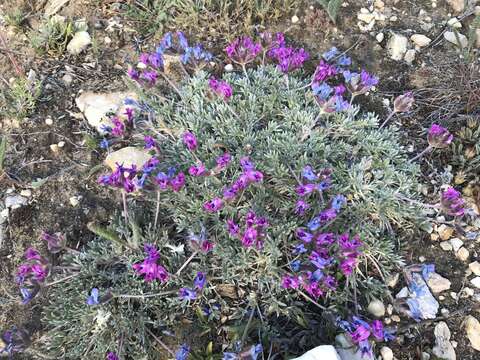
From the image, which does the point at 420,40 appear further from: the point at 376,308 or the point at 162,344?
the point at 162,344

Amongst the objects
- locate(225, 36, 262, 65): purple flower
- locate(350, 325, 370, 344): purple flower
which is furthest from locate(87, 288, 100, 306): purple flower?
locate(225, 36, 262, 65): purple flower

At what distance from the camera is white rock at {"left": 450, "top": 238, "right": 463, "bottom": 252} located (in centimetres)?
301

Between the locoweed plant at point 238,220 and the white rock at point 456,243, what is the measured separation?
10.4 inches

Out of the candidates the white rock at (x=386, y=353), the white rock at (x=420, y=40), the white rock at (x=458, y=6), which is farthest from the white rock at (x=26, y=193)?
the white rock at (x=458, y=6)

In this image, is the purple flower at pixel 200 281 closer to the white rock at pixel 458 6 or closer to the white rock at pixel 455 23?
the white rock at pixel 455 23

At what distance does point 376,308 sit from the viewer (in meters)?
2.76

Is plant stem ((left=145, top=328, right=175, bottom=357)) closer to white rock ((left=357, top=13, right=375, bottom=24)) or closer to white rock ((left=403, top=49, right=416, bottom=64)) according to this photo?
white rock ((left=403, top=49, right=416, bottom=64))

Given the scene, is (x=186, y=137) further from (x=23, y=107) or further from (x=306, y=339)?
(x=23, y=107)

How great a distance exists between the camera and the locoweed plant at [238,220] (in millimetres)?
2580

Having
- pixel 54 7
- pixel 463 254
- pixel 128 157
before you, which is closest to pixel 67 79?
pixel 54 7

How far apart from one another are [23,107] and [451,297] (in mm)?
3021

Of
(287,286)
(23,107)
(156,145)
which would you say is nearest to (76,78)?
(23,107)

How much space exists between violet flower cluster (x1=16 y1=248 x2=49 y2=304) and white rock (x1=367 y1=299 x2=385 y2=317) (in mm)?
1722

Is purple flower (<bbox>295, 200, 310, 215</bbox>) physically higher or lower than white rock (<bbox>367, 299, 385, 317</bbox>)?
A: higher
